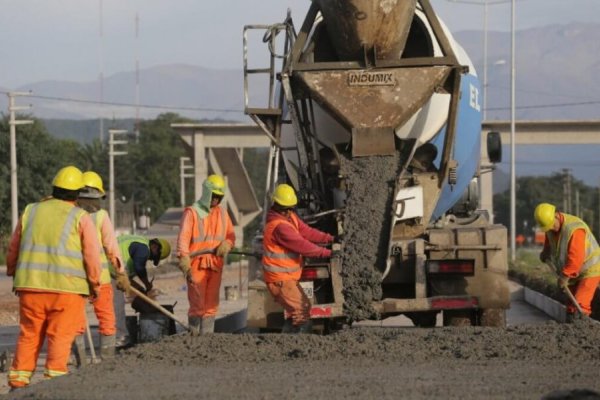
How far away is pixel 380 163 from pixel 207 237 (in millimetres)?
1815

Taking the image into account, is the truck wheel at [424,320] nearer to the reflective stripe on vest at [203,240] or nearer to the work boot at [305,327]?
the work boot at [305,327]

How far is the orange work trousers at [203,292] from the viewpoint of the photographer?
12625 millimetres

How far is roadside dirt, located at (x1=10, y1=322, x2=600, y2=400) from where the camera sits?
7973mm

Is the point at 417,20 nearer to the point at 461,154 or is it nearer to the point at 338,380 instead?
the point at 461,154

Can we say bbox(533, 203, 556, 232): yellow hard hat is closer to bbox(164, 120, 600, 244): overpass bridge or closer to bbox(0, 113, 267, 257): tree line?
bbox(164, 120, 600, 244): overpass bridge

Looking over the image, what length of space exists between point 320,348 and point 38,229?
7.61 ft

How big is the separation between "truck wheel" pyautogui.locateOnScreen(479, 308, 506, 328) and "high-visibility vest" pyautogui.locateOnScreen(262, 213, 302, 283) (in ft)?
6.60

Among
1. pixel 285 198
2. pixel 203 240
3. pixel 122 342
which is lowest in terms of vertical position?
pixel 122 342

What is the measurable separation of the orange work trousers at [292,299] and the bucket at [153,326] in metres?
1.32

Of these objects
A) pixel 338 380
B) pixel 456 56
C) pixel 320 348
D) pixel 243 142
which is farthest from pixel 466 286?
pixel 243 142

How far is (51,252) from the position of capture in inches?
368

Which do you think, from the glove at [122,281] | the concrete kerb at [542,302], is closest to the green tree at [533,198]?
the concrete kerb at [542,302]

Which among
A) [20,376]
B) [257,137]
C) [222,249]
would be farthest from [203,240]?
[257,137]

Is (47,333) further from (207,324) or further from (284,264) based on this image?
(207,324)
